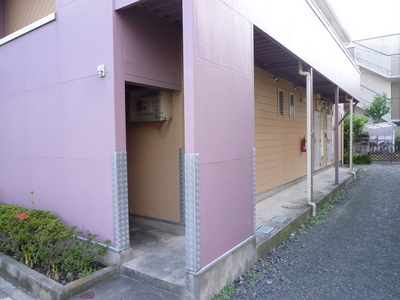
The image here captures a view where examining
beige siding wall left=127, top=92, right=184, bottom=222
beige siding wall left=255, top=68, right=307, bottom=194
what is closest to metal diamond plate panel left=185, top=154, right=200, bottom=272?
beige siding wall left=127, top=92, right=184, bottom=222

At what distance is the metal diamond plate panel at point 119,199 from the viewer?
3119mm

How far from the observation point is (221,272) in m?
2.90

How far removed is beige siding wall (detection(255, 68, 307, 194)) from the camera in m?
6.16

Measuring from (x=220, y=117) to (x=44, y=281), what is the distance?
225 cm

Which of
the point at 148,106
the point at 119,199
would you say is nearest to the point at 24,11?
the point at 148,106

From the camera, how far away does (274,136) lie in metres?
6.89

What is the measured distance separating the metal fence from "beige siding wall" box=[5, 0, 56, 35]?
624 inches

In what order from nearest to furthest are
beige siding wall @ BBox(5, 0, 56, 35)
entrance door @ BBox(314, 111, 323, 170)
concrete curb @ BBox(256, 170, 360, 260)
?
1. concrete curb @ BBox(256, 170, 360, 260)
2. beige siding wall @ BBox(5, 0, 56, 35)
3. entrance door @ BBox(314, 111, 323, 170)

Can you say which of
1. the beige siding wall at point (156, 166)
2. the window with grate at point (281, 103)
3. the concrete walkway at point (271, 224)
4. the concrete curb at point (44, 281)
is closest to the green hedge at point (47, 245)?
the concrete curb at point (44, 281)

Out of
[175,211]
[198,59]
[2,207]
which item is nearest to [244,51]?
[198,59]

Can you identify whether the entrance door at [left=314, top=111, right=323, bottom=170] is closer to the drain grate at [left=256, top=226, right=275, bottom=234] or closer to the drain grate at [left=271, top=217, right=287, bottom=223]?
the drain grate at [left=271, top=217, right=287, bottom=223]

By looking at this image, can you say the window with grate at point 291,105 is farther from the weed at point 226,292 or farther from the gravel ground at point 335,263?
the weed at point 226,292

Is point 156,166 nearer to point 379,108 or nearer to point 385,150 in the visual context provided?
point 385,150

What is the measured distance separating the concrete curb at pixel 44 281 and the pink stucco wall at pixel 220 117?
1.09 metres
